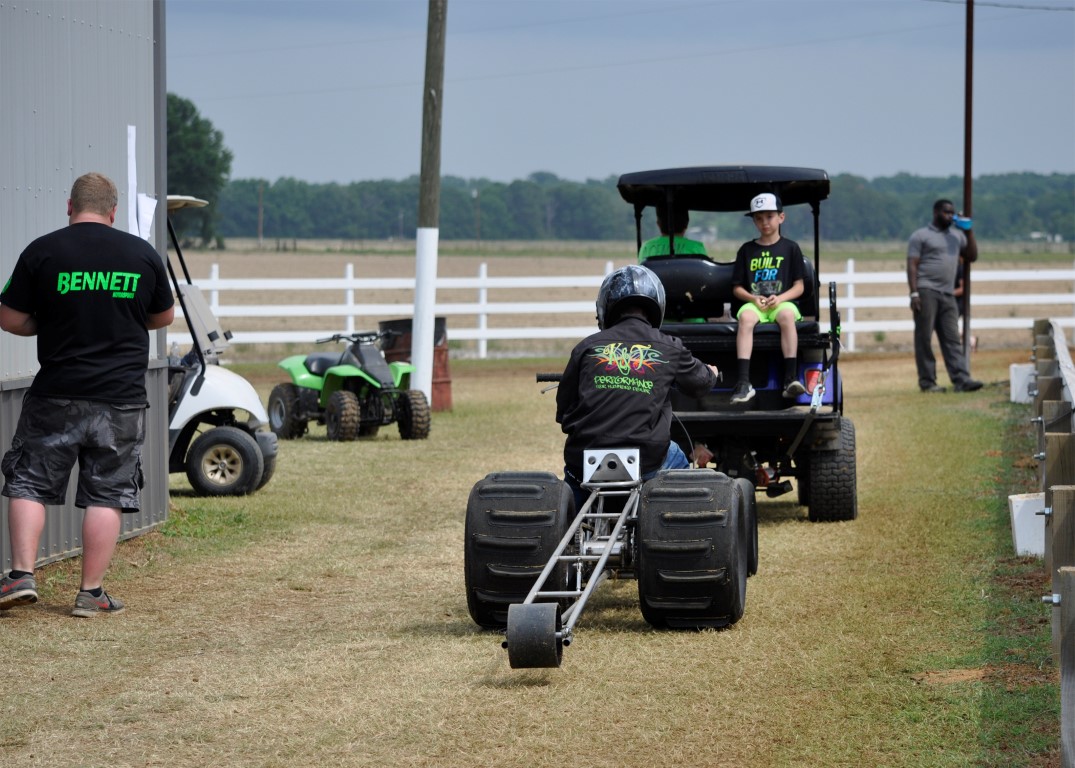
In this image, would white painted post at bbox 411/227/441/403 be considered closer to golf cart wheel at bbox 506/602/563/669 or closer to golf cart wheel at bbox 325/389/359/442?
golf cart wheel at bbox 325/389/359/442

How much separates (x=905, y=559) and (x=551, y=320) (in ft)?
139

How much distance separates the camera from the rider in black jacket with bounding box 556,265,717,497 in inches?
293

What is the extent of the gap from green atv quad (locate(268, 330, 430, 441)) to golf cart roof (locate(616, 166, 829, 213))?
4.72m

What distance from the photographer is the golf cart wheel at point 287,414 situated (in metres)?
16.5

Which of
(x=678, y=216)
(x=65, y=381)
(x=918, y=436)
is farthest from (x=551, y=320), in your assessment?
(x=65, y=381)

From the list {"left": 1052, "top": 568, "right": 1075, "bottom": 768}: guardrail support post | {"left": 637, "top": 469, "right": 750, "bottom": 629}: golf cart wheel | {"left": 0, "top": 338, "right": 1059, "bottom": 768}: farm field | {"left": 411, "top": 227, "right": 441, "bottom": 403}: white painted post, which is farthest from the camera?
{"left": 411, "top": 227, "right": 441, "bottom": 403}: white painted post

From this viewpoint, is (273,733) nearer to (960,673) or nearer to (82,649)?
(82,649)

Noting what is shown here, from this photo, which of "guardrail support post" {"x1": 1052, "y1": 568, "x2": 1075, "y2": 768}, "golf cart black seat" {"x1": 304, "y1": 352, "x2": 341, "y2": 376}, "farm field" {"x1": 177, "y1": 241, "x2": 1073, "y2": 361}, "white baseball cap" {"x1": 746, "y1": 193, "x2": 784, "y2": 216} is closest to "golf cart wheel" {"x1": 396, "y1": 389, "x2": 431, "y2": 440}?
"golf cart black seat" {"x1": 304, "y1": 352, "x2": 341, "y2": 376}

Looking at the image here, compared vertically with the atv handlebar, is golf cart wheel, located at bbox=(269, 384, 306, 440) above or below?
below

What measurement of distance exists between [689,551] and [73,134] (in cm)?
446

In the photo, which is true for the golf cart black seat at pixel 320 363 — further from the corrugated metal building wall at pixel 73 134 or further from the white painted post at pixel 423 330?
the corrugated metal building wall at pixel 73 134

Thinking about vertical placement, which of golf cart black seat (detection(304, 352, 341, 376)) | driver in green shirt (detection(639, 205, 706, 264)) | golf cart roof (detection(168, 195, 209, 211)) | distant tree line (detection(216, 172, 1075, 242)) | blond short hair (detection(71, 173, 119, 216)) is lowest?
golf cart black seat (detection(304, 352, 341, 376))

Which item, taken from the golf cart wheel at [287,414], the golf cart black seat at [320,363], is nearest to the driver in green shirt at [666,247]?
the golf cart black seat at [320,363]

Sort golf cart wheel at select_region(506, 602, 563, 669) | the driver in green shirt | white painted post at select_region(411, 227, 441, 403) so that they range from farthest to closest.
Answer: white painted post at select_region(411, 227, 441, 403)
the driver in green shirt
golf cart wheel at select_region(506, 602, 563, 669)
